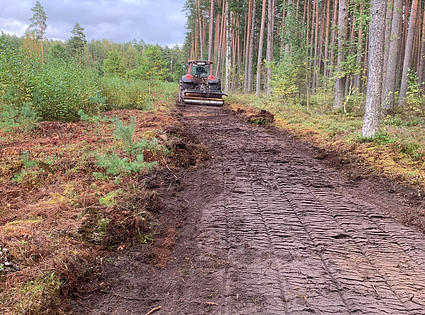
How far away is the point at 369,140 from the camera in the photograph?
831 centimetres

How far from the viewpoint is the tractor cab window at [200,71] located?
21.1m

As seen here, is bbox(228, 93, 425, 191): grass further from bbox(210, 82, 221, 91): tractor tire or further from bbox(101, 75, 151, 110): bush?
bbox(101, 75, 151, 110): bush

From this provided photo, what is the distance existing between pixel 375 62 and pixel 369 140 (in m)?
2.03

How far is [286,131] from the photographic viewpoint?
11.6 meters

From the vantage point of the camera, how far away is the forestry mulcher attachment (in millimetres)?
17609

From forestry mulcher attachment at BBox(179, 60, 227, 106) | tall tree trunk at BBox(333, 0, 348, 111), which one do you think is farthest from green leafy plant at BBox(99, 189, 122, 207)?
forestry mulcher attachment at BBox(179, 60, 227, 106)

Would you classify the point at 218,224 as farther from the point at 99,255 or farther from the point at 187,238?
the point at 99,255

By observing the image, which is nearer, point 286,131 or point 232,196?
point 232,196

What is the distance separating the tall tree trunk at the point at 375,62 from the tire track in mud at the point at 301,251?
2.86 metres

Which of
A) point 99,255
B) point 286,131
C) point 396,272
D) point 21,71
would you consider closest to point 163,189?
point 99,255

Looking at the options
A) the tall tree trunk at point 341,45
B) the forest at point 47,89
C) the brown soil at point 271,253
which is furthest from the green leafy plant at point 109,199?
the tall tree trunk at point 341,45

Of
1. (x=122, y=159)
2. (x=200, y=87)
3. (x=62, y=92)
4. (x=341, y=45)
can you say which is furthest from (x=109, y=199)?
(x=200, y=87)

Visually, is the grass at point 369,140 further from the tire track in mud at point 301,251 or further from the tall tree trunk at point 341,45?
the tire track in mud at point 301,251

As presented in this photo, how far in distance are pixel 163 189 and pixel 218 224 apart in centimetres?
162
